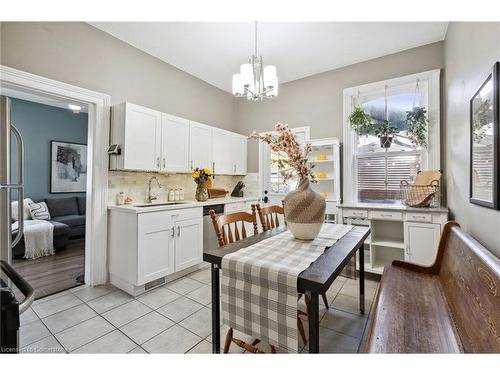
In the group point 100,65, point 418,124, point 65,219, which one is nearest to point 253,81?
point 100,65

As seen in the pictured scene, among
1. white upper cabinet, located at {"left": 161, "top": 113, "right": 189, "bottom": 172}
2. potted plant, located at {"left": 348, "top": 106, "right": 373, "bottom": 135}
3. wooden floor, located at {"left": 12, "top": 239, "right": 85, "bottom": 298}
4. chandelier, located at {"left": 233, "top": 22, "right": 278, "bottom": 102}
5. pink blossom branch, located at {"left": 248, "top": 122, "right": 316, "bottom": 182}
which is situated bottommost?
wooden floor, located at {"left": 12, "top": 239, "right": 85, "bottom": 298}

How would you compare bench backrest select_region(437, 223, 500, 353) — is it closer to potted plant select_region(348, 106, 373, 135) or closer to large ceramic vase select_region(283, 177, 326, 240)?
large ceramic vase select_region(283, 177, 326, 240)

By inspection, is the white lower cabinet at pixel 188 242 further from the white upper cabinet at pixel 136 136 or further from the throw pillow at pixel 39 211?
the throw pillow at pixel 39 211

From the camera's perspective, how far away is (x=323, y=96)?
3.72 meters

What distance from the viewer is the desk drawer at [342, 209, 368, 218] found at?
2822 millimetres

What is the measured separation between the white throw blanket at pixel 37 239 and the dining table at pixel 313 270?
146 inches

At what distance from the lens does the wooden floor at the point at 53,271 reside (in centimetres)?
257

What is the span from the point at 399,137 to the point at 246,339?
10.2 feet

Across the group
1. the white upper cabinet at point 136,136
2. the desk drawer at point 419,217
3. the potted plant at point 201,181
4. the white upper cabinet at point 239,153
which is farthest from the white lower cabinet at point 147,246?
the desk drawer at point 419,217

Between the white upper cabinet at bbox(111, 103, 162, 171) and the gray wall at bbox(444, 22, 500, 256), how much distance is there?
3053 mm

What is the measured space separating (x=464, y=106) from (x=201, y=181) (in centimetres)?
297

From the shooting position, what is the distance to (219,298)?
136 centimetres

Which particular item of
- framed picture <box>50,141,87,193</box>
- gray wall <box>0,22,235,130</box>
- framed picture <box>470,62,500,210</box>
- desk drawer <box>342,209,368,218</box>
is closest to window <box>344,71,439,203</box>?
desk drawer <box>342,209,368,218</box>
